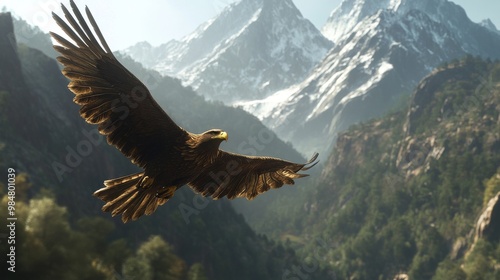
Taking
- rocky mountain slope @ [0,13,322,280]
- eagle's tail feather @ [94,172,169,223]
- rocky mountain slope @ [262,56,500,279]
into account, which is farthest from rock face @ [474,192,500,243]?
eagle's tail feather @ [94,172,169,223]

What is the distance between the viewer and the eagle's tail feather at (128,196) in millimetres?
6660

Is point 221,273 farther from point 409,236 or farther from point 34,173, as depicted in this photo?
point 409,236

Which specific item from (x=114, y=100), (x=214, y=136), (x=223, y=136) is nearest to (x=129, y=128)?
(x=114, y=100)

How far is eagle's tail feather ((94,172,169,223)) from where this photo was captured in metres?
6.66

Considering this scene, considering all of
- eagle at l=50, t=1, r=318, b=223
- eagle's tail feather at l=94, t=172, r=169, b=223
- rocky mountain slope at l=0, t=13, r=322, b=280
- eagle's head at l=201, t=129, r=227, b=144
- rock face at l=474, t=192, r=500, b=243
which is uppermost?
rock face at l=474, t=192, r=500, b=243

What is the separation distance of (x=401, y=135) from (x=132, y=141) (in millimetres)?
153288

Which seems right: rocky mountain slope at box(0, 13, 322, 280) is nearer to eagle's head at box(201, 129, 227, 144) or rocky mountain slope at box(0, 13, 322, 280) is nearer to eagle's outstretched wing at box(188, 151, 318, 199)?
eagle's outstretched wing at box(188, 151, 318, 199)

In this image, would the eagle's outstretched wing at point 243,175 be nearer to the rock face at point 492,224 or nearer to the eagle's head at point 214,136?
the eagle's head at point 214,136

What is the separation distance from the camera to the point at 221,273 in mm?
71062

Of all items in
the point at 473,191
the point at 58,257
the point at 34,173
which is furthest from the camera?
the point at 473,191

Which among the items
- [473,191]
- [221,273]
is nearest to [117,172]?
[221,273]

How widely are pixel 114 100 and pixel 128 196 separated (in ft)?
4.91

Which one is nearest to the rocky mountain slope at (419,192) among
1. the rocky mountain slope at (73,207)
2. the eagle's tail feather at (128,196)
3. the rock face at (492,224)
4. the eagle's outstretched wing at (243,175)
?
the rock face at (492,224)

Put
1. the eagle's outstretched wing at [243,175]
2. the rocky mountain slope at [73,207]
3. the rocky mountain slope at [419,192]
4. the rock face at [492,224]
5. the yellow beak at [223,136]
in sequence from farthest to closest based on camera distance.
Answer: the rocky mountain slope at [419,192]
the rock face at [492,224]
the rocky mountain slope at [73,207]
the eagle's outstretched wing at [243,175]
the yellow beak at [223,136]
